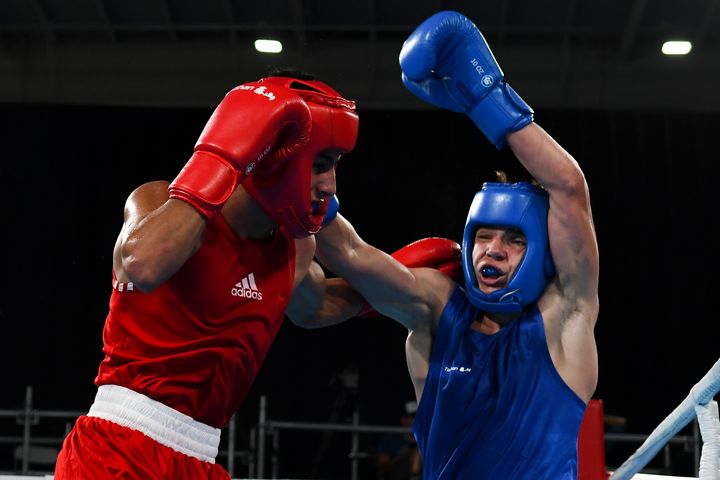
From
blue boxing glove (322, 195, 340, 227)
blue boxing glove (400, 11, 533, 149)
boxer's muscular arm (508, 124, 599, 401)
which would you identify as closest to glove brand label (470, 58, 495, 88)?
blue boxing glove (400, 11, 533, 149)

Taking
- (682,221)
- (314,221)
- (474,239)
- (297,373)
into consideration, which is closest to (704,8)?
(682,221)

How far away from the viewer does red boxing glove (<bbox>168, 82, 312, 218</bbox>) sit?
1698mm

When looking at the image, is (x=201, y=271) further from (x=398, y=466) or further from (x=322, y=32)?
(x=322, y=32)

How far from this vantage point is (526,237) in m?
2.62

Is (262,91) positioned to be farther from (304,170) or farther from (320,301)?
(320,301)

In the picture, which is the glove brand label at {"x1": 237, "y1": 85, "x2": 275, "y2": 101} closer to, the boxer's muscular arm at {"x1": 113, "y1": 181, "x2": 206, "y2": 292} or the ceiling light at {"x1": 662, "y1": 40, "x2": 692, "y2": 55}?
the boxer's muscular arm at {"x1": 113, "y1": 181, "x2": 206, "y2": 292}

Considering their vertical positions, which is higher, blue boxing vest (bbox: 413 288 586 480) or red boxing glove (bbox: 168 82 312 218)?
red boxing glove (bbox: 168 82 312 218)

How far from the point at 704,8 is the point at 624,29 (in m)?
0.75

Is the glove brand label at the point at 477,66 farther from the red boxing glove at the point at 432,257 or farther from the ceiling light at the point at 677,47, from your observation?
the ceiling light at the point at 677,47

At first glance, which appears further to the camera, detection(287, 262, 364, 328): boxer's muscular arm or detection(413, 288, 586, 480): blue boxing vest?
detection(287, 262, 364, 328): boxer's muscular arm

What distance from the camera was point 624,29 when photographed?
8.80 m

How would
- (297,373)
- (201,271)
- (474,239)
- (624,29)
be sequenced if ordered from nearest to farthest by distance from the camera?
(201,271)
(474,239)
(297,373)
(624,29)

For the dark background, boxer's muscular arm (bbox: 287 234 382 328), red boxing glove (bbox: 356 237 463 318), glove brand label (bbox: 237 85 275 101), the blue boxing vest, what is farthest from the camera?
the dark background

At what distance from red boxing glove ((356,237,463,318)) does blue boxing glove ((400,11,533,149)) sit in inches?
18.2
